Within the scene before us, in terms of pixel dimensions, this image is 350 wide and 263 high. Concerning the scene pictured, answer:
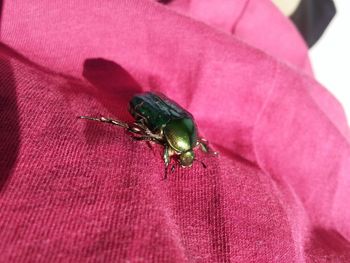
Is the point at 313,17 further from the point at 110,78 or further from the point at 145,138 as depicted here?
the point at 145,138

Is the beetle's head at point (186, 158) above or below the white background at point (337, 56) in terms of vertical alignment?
below

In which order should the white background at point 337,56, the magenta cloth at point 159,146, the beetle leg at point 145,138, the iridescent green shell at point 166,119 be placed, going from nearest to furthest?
the magenta cloth at point 159,146
the beetle leg at point 145,138
the iridescent green shell at point 166,119
the white background at point 337,56

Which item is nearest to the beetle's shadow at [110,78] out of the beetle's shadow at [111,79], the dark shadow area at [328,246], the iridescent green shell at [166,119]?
the beetle's shadow at [111,79]

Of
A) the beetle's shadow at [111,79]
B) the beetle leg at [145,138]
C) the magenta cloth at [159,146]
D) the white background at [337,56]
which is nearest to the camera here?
the magenta cloth at [159,146]

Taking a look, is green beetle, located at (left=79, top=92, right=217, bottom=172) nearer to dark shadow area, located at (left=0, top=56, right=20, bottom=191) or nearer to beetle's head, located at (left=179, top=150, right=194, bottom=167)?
beetle's head, located at (left=179, top=150, right=194, bottom=167)

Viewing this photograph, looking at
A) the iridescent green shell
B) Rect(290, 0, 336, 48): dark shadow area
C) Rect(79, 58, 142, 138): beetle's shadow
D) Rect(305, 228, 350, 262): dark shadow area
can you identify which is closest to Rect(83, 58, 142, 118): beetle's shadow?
Rect(79, 58, 142, 138): beetle's shadow

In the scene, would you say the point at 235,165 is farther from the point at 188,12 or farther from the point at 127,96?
the point at 188,12

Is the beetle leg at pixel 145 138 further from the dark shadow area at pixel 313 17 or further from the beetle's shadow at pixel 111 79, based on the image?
the dark shadow area at pixel 313 17
